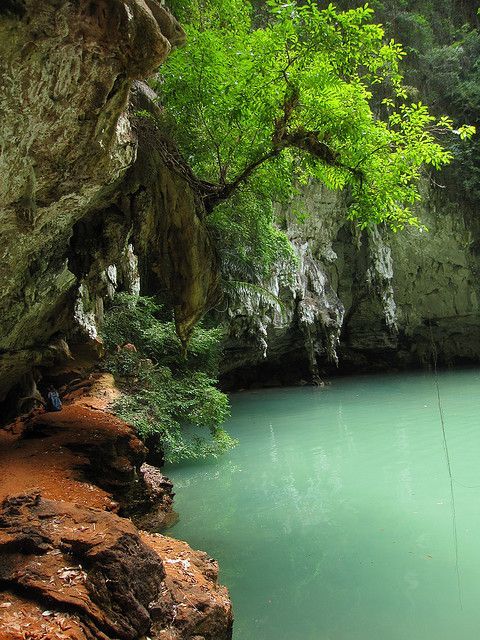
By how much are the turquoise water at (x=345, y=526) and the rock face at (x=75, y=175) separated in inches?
103

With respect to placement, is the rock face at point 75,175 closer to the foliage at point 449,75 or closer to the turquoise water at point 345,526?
the turquoise water at point 345,526

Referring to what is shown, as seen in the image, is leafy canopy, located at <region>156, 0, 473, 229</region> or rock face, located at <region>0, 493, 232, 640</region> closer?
rock face, located at <region>0, 493, 232, 640</region>

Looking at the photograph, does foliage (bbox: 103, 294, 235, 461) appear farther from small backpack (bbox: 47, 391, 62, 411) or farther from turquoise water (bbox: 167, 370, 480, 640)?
small backpack (bbox: 47, 391, 62, 411)

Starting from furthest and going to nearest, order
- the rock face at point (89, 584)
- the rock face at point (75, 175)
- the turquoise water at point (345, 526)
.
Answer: the turquoise water at point (345, 526)
the rock face at point (75, 175)
the rock face at point (89, 584)

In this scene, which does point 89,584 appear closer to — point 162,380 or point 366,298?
point 162,380

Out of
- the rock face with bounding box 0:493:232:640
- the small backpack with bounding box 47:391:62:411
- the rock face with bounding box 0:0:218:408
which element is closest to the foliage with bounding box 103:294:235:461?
the small backpack with bounding box 47:391:62:411

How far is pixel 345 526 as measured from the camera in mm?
4883

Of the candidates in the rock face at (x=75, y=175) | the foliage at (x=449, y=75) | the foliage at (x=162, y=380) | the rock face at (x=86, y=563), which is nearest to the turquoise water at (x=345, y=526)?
the foliage at (x=162, y=380)

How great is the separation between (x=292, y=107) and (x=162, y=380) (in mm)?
4517

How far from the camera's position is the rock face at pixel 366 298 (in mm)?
14539

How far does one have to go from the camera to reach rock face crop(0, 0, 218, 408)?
226 cm

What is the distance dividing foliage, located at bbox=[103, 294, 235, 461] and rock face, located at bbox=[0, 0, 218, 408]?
164cm

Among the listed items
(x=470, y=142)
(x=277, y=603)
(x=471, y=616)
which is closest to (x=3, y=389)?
(x=277, y=603)

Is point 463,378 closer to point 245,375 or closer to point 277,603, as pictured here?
point 245,375
